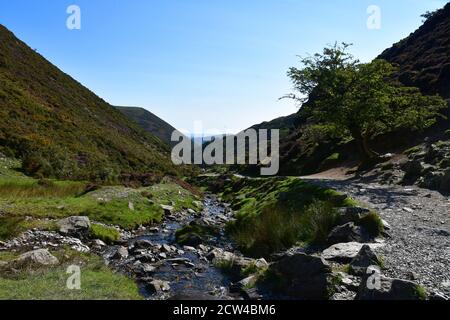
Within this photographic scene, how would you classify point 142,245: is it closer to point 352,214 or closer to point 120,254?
point 120,254

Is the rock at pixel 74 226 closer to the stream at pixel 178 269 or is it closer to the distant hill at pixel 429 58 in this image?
the stream at pixel 178 269

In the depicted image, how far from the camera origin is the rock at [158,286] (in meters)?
12.9

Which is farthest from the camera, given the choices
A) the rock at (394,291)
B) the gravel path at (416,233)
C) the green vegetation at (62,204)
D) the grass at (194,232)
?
the grass at (194,232)

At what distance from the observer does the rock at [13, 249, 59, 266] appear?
13495mm

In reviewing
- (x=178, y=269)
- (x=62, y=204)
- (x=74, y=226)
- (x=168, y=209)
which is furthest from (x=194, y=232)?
(x=168, y=209)

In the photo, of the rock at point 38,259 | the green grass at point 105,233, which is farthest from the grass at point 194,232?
the rock at point 38,259

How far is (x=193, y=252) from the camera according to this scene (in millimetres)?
18844

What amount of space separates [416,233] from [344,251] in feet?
11.1

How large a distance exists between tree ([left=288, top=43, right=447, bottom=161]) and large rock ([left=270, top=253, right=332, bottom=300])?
2333 centimetres

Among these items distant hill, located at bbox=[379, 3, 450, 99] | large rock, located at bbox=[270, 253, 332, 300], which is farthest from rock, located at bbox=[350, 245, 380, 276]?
distant hill, located at bbox=[379, 3, 450, 99]

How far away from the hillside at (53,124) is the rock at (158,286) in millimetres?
26401

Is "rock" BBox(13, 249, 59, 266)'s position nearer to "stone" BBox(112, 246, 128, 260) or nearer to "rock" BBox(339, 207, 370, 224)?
"stone" BBox(112, 246, 128, 260)
